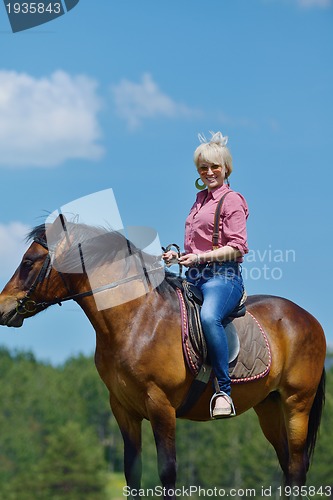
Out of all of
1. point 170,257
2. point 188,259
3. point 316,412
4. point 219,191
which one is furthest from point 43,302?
point 316,412

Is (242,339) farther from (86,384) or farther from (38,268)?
(86,384)

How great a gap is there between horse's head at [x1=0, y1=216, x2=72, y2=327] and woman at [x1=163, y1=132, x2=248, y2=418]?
1.07 metres

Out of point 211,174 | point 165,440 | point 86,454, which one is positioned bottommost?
point 165,440

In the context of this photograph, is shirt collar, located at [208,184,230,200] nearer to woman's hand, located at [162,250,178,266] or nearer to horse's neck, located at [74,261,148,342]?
woman's hand, located at [162,250,178,266]

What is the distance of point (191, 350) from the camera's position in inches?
281

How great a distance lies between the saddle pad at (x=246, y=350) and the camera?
717cm

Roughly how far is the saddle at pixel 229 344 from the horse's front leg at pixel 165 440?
42cm

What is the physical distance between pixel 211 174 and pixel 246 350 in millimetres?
1747

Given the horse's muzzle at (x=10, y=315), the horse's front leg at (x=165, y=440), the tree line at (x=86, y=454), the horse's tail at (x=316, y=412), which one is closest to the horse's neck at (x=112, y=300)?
the horse's muzzle at (x=10, y=315)

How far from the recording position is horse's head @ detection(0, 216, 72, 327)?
7.00m

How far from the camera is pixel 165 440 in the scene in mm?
6879

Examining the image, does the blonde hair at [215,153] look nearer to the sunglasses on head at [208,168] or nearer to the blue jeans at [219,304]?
the sunglasses on head at [208,168]

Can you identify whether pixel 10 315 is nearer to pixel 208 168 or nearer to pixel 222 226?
pixel 222 226

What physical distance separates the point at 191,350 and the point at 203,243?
99cm
